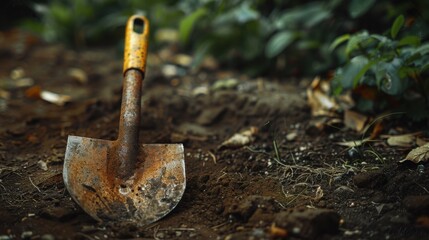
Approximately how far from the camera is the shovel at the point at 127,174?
1.73 m

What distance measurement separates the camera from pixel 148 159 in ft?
6.45

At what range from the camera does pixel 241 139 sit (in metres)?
2.28

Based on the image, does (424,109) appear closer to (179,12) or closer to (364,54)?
(364,54)

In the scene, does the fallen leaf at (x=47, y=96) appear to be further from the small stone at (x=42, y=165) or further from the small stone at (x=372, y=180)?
the small stone at (x=372, y=180)

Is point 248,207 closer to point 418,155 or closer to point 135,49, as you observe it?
point 418,155

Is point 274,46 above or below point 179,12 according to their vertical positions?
below

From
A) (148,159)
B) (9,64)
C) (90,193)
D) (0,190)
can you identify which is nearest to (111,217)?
(90,193)

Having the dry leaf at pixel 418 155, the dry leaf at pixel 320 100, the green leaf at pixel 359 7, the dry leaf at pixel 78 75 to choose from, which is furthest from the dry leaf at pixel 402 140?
the dry leaf at pixel 78 75

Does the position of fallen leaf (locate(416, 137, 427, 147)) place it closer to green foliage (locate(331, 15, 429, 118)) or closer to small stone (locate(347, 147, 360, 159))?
Answer: green foliage (locate(331, 15, 429, 118))

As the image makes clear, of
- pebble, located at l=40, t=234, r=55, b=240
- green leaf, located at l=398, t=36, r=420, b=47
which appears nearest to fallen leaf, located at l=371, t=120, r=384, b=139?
green leaf, located at l=398, t=36, r=420, b=47

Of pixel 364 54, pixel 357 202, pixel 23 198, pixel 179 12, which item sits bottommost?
pixel 357 202

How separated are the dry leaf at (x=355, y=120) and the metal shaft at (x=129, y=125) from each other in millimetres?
1080

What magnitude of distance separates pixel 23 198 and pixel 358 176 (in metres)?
1.33

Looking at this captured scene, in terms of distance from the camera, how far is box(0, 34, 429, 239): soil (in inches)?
63.1
